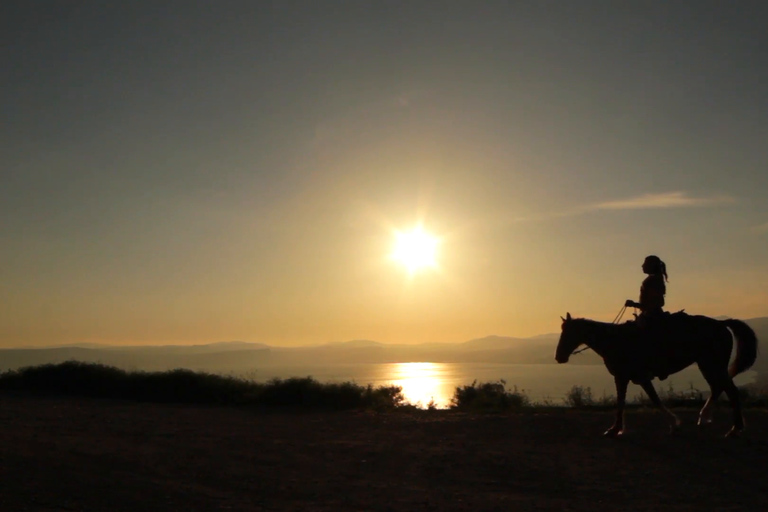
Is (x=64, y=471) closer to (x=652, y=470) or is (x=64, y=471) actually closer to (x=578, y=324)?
(x=652, y=470)

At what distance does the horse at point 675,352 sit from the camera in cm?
1085

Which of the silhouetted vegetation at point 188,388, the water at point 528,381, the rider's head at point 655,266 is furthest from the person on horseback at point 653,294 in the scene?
the silhouetted vegetation at point 188,388

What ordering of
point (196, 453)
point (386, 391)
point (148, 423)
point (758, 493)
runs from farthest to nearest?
point (386, 391) → point (148, 423) → point (196, 453) → point (758, 493)

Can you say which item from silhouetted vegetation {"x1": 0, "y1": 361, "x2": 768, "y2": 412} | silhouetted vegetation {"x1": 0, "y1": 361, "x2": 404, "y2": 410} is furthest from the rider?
silhouetted vegetation {"x1": 0, "y1": 361, "x2": 404, "y2": 410}

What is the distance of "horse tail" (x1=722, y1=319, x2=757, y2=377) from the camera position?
36.6ft

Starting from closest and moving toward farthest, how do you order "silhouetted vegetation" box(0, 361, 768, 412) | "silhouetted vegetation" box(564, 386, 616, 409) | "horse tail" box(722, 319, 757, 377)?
1. "horse tail" box(722, 319, 757, 377)
2. "silhouetted vegetation" box(564, 386, 616, 409)
3. "silhouetted vegetation" box(0, 361, 768, 412)

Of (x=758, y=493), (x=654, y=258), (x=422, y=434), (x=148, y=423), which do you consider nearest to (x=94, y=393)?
(x=148, y=423)

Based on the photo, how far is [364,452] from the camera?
10227 millimetres

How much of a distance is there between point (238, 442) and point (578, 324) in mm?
6492

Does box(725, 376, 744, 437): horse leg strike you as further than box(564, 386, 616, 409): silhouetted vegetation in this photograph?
No

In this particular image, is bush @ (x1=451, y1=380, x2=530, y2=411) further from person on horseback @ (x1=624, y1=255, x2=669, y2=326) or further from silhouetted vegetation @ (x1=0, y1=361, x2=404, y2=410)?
person on horseback @ (x1=624, y1=255, x2=669, y2=326)

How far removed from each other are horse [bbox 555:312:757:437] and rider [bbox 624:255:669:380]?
0.02 metres

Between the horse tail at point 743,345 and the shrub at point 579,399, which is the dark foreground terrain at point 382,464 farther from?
the shrub at point 579,399

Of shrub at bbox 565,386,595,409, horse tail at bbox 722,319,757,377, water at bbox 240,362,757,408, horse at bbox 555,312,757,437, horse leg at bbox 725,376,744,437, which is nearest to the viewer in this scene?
horse leg at bbox 725,376,744,437
